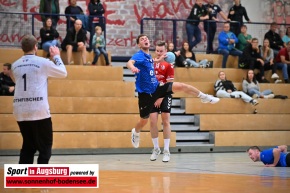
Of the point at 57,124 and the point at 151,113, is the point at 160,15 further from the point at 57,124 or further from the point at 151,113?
the point at 151,113

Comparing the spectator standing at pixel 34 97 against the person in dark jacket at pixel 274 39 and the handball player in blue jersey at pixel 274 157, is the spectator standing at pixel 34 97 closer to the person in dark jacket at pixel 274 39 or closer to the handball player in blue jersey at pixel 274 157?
the handball player in blue jersey at pixel 274 157

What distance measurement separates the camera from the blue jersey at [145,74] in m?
12.3

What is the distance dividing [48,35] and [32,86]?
36.1ft

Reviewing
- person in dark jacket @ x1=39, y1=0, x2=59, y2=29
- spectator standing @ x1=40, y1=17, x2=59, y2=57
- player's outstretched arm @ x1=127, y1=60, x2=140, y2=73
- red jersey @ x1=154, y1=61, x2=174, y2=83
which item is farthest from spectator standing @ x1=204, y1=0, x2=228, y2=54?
player's outstretched arm @ x1=127, y1=60, x2=140, y2=73

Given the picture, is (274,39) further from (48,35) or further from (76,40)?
(48,35)

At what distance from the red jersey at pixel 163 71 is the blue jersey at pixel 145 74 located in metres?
0.88

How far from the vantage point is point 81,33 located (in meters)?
19.8

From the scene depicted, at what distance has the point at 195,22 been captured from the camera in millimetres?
22047

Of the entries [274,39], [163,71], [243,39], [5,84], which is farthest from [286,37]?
[163,71]

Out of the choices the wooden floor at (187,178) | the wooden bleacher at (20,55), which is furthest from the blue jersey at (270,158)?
the wooden bleacher at (20,55)

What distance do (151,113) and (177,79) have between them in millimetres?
7413

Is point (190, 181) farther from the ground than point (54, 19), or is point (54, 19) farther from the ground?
point (54, 19)

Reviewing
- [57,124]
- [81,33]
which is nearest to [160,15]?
[81,33]

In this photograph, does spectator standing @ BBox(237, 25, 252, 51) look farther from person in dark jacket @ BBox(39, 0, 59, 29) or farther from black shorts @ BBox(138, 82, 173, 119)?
black shorts @ BBox(138, 82, 173, 119)
